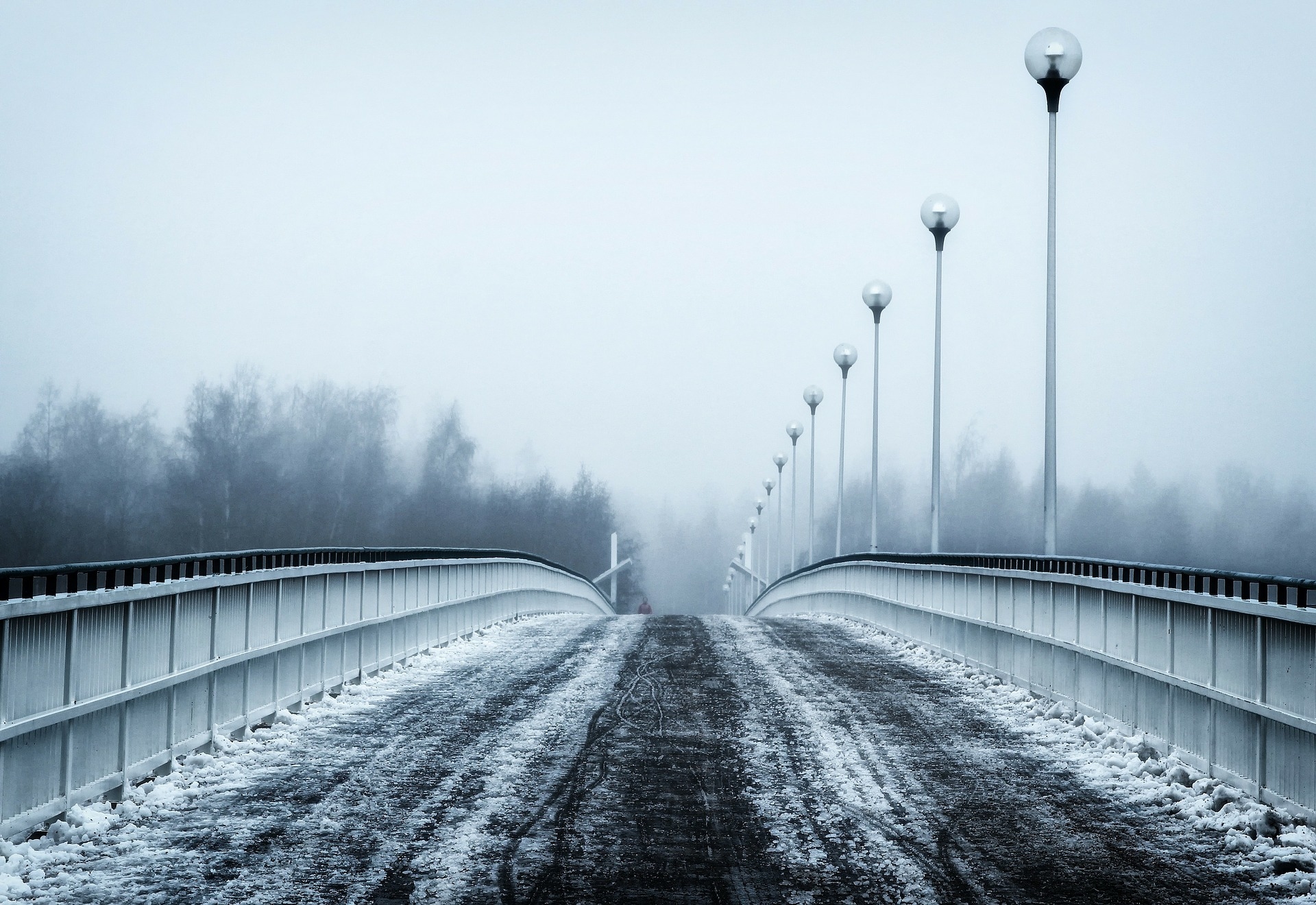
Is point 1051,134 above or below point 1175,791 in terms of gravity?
above

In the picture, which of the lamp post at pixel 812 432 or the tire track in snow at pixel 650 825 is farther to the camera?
the lamp post at pixel 812 432

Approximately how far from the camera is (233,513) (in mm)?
112375

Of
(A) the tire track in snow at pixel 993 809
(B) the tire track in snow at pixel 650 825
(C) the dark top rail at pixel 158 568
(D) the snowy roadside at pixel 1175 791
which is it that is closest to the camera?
(B) the tire track in snow at pixel 650 825

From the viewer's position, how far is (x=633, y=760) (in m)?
11.0

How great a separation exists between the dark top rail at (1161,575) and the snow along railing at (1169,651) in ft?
0.06

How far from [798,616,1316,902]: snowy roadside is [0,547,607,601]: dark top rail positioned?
268 inches

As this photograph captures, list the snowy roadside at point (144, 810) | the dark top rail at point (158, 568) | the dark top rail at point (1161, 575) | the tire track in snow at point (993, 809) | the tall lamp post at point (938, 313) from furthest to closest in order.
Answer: the tall lamp post at point (938, 313) < the dark top rail at point (1161, 575) < the dark top rail at point (158, 568) < the tire track in snow at point (993, 809) < the snowy roadside at point (144, 810)

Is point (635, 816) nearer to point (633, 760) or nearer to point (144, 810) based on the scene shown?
point (633, 760)

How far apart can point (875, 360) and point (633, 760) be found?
27.0 m

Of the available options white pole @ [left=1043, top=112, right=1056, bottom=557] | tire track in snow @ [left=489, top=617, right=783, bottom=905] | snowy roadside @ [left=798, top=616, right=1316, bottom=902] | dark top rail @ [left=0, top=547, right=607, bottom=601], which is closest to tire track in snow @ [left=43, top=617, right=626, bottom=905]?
tire track in snow @ [left=489, top=617, right=783, bottom=905]

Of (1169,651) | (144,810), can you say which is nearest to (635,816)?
(144,810)

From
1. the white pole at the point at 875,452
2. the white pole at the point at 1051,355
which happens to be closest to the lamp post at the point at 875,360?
the white pole at the point at 875,452

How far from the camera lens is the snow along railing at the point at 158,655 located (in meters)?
7.91

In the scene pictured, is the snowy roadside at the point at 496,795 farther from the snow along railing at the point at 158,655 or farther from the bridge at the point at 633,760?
the snow along railing at the point at 158,655
